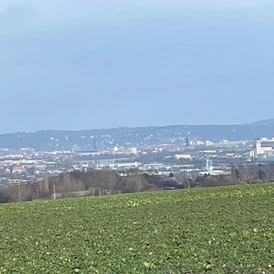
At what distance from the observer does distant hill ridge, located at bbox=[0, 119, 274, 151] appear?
168 m

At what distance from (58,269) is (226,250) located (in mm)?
3169

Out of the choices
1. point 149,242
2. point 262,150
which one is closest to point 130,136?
point 262,150

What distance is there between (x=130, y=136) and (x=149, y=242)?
525 ft

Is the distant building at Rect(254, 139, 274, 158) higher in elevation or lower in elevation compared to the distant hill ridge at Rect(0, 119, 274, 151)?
lower

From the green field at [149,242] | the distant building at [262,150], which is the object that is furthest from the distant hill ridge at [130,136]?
the green field at [149,242]

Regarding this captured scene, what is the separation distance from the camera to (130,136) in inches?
6939

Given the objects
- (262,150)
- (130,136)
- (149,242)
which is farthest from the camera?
(130,136)

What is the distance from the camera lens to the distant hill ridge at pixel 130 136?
550 feet

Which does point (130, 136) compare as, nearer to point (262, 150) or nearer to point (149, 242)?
point (262, 150)

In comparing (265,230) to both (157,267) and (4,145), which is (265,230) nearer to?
(157,267)

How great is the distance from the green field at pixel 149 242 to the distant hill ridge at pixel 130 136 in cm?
14221

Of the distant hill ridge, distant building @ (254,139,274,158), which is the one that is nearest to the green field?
distant building @ (254,139,274,158)

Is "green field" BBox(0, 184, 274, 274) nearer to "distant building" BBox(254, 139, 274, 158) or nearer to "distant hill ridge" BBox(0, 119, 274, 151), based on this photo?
"distant building" BBox(254, 139, 274, 158)

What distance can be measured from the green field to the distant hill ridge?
142209 millimetres
